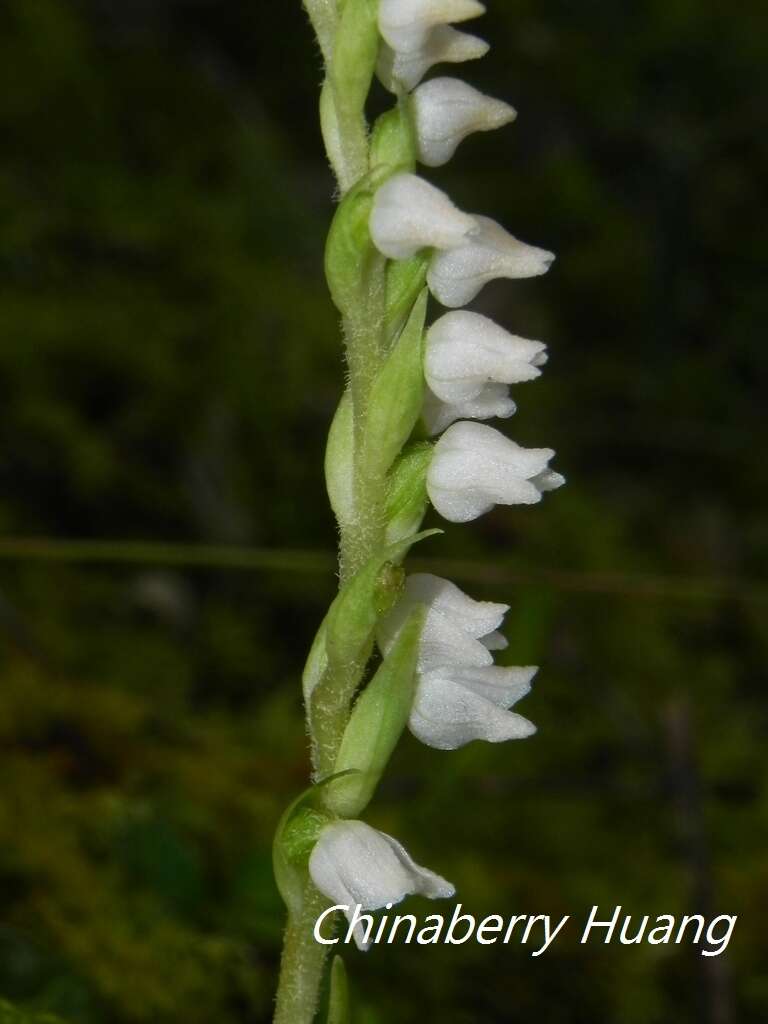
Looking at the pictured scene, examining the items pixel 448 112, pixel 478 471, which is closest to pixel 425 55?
pixel 448 112

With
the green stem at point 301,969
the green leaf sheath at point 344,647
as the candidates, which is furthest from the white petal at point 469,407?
the green stem at point 301,969

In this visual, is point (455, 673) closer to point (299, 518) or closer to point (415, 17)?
point (415, 17)

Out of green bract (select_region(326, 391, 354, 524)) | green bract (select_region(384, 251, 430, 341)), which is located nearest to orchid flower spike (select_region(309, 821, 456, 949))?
green bract (select_region(326, 391, 354, 524))

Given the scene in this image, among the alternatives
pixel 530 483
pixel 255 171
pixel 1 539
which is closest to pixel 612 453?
pixel 255 171

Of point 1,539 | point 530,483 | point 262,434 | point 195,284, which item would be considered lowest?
point 530,483

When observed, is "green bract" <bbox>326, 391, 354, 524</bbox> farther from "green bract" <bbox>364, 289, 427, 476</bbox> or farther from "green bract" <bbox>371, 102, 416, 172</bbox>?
"green bract" <bbox>371, 102, 416, 172</bbox>

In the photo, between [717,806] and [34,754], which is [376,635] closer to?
[34,754]
